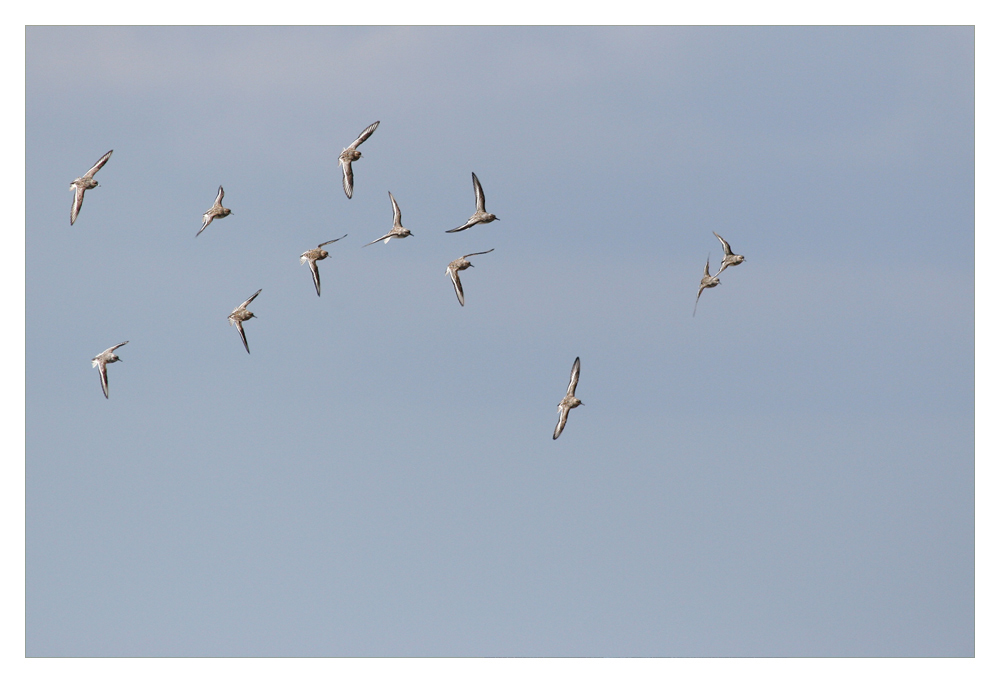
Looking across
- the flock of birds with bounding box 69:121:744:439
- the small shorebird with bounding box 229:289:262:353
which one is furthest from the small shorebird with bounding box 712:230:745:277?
the small shorebird with bounding box 229:289:262:353

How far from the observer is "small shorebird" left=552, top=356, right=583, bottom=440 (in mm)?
64694

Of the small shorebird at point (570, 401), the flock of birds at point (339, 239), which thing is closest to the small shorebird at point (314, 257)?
the flock of birds at point (339, 239)

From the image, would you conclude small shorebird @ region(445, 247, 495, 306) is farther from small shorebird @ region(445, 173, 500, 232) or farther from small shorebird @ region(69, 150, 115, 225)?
small shorebird @ region(69, 150, 115, 225)

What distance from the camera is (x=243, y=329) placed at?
6425cm

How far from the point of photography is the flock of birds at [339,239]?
60.6 metres

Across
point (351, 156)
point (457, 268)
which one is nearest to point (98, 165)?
point (351, 156)

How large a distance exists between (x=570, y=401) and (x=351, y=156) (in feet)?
40.8

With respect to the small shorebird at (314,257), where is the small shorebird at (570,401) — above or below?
below

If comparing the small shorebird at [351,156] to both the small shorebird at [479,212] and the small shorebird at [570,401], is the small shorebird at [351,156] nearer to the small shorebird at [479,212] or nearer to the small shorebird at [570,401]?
the small shorebird at [479,212]

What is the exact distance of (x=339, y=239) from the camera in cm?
5881

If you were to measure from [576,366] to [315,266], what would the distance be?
36.2 feet

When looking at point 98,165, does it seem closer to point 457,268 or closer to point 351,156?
point 351,156

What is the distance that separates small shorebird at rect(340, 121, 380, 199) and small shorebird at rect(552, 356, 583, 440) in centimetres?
1124
